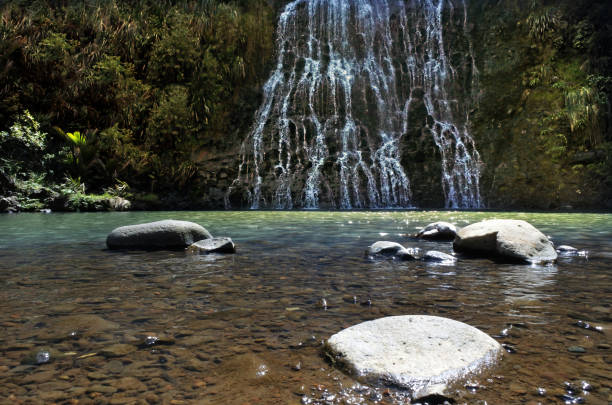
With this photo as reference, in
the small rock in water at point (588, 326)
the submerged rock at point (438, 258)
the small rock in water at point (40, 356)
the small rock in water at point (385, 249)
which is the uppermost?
the small rock in water at point (385, 249)

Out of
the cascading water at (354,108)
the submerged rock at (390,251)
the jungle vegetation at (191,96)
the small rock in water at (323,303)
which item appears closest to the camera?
the small rock in water at (323,303)

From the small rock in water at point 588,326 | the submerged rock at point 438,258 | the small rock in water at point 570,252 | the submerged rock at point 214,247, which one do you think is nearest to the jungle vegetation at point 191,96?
the submerged rock at point 214,247

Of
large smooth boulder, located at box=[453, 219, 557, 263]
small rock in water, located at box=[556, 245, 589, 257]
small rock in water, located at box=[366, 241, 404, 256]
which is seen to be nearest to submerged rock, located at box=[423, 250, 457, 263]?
small rock in water, located at box=[366, 241, 404, 256]

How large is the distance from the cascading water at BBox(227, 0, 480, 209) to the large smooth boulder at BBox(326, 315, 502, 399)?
12.9 meters

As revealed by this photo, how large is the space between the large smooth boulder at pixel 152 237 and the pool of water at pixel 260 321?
57cm

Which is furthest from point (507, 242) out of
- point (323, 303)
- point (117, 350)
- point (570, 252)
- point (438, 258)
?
point (117, 350)

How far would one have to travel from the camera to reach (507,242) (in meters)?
4.16

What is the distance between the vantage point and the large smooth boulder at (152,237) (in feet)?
16.4

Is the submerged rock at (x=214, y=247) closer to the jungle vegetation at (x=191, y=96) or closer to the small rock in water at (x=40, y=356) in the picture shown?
the small rock in water at (x=40, y=356)

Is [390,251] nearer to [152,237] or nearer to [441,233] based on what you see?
[441,233]

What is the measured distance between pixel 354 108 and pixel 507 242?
13610 mm

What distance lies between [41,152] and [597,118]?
2023 centimetres

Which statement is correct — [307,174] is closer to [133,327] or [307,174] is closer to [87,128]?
[87,128]

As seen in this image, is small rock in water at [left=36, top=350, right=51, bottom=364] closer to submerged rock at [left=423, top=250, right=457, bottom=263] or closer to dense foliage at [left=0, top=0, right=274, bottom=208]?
submerged rock at [left=423, top=250, right=457, bottom=263]
